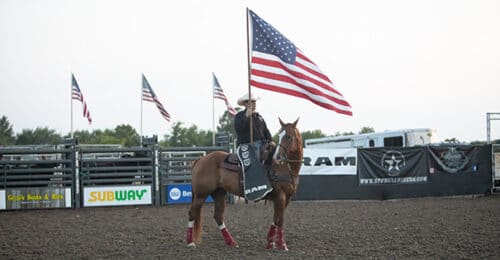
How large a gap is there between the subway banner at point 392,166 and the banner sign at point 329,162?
352mm

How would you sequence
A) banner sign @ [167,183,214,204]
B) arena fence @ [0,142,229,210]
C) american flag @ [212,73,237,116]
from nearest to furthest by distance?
arena fence @ [0,142,229,210] < banner sign @ [167,183,214,204] < american flag @ [212,73,237,116]

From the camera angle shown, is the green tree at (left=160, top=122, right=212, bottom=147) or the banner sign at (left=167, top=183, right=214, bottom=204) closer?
the banner sign at (left=167, top=183, right=214, bottom=204)

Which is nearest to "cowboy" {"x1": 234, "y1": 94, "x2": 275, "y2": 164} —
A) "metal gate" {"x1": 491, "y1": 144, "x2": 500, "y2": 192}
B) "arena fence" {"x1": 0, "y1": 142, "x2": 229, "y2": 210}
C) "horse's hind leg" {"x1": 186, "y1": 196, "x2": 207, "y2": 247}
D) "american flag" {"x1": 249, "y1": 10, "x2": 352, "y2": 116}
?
"american flag" {"x1": 249, "y1": 10, "x2": 352, "y2": 116}

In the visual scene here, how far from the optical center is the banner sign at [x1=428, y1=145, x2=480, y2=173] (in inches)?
735

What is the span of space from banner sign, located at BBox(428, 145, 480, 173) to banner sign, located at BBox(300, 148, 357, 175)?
3.05 meters

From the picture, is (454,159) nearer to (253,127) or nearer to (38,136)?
(253,127)

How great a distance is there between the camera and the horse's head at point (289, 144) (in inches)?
317

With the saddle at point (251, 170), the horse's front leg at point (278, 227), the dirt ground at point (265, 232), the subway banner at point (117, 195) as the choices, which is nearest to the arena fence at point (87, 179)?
the subway banner at point (117, 195)

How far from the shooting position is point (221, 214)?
8.73 meters

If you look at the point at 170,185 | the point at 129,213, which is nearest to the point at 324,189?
the point at 170,185

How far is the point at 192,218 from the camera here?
856 cm

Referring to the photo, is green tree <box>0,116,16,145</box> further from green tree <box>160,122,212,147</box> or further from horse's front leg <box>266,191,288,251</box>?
horse's front leg <box>266,191,288,251</box>

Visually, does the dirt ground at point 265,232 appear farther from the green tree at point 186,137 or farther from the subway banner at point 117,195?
the green tree at point 186,137

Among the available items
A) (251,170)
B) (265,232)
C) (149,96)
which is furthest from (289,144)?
(149,96)
